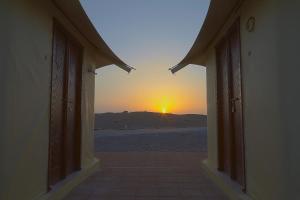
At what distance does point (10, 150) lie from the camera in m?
3.50

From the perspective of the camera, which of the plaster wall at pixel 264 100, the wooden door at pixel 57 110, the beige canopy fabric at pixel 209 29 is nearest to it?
the plaster wall at pixel 264 100

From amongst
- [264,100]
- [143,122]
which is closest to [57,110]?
[264,100]

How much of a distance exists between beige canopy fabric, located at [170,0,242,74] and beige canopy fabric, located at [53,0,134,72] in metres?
1.59

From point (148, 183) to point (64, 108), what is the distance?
2.01 metres

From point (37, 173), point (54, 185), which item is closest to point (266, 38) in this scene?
point (37, 173)

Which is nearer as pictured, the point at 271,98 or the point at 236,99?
the point at 271,98

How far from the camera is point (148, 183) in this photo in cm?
622

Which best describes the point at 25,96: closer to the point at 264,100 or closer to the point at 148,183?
the point at 264,100

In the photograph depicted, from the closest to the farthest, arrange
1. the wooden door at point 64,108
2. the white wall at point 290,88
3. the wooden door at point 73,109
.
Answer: the white wall at point 290,88
the wooden door at point 64,108
the wooden door at point 73,109

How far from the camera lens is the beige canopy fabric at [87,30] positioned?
16.2ft

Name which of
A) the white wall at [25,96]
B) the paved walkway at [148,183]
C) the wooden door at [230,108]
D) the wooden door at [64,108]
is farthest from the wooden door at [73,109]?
the wooden door at [230,108]

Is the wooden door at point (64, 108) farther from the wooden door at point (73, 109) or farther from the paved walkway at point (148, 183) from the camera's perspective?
the paved walkway at point (148, 183)

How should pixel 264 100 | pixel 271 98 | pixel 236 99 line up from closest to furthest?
pixel 271 98
pixel 264 100
pixel 236 99

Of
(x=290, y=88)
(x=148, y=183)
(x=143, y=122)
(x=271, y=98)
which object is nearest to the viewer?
(x=290, y=88)
